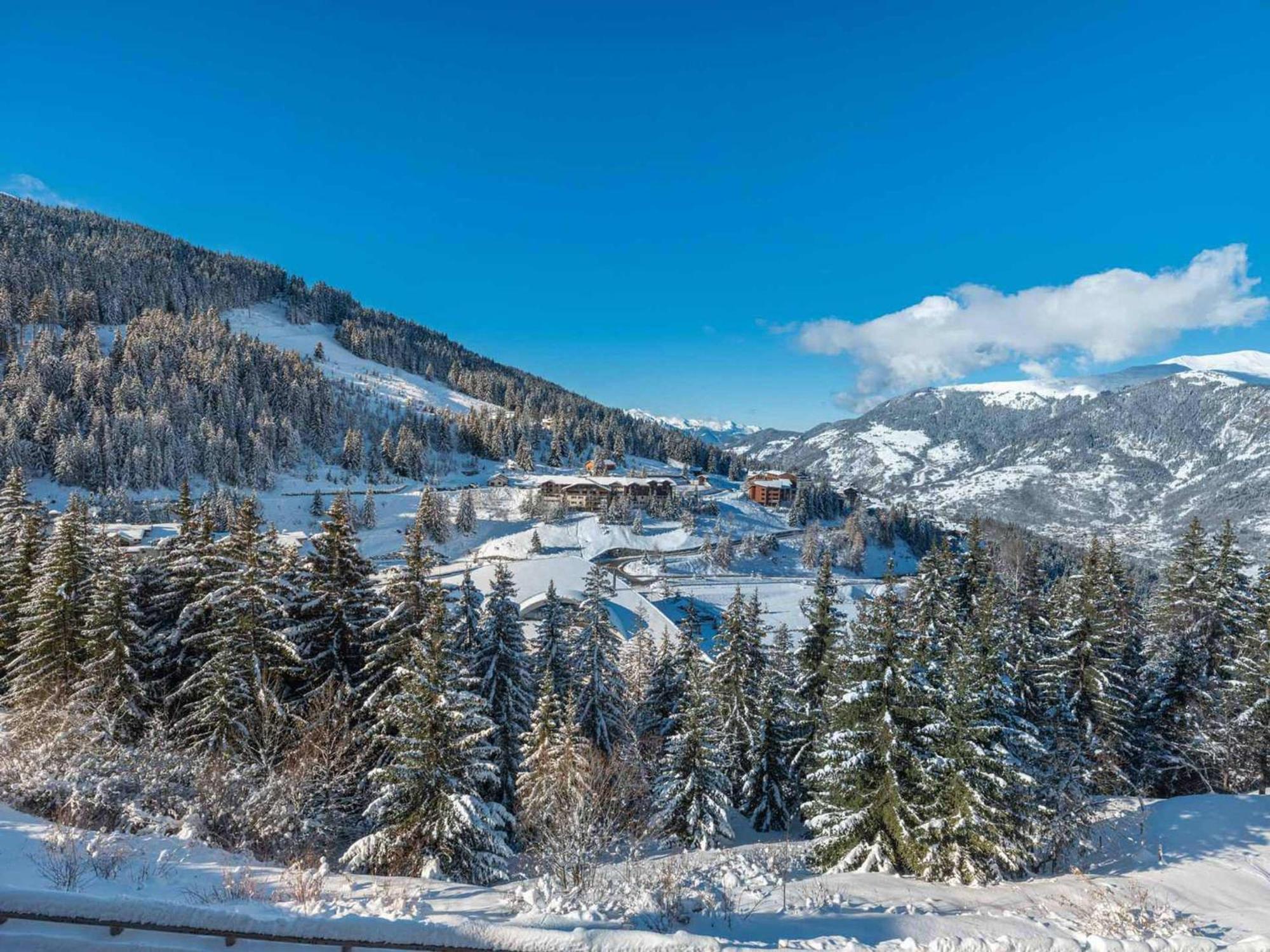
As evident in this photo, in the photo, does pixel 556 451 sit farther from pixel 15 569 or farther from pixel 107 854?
pixel 107 854

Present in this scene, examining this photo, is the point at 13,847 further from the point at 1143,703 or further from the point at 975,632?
the point at 1143,703

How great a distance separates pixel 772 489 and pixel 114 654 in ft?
439

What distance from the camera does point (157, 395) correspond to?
10400cm

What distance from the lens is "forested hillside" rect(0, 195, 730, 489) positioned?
298 ft

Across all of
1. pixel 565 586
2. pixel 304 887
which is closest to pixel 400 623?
pixel 304 887

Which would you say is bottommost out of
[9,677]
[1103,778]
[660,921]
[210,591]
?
[1103,778]

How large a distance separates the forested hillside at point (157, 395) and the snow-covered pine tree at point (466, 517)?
30.7 m

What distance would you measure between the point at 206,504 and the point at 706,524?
9639cm

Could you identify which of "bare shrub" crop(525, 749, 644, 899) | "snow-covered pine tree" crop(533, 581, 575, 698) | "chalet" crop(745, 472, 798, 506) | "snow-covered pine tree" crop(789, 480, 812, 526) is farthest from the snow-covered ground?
"chalet" crop(745, 472, 798, 506)

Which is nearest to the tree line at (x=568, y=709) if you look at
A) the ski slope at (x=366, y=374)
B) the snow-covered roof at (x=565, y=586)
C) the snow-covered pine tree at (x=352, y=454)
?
the snow-covered roof at (x=565, y=586)

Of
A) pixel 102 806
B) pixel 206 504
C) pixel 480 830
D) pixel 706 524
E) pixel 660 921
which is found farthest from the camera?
pixel 706 524

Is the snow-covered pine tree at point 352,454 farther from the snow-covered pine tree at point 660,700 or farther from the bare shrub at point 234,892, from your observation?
the bare shrub at point 234,892

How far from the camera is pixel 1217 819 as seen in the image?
1691 centimetres

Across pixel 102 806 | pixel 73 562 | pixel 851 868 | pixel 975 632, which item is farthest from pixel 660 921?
pixel 73 562
